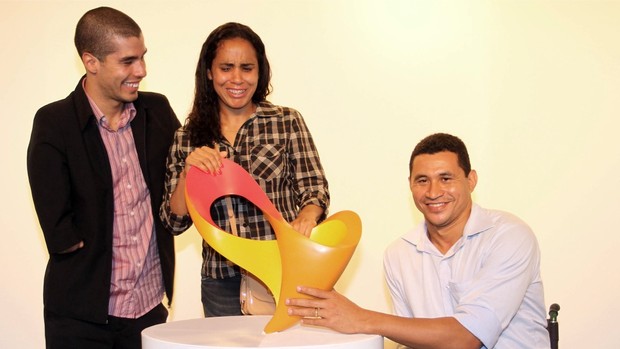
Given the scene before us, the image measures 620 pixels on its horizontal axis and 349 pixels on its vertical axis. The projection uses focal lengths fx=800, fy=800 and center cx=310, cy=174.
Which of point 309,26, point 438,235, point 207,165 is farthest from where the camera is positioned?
point 309,26

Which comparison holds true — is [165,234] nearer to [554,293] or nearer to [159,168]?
[159,168]

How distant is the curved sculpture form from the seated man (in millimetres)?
48

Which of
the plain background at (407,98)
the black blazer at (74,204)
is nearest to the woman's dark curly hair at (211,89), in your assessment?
the black blazer at (74,204)

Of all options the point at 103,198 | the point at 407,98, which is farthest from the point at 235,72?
the point at 407,98

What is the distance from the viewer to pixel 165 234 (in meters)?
2.52

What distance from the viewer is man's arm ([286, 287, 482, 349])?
1.96 m

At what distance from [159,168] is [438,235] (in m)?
0.89

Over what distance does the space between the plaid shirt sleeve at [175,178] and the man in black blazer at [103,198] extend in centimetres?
7

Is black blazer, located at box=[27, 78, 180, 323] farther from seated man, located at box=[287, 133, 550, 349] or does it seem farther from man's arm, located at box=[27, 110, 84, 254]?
seated man, located at box=[287, 133, 550, 349]

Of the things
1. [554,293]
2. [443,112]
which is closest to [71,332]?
[443,112]

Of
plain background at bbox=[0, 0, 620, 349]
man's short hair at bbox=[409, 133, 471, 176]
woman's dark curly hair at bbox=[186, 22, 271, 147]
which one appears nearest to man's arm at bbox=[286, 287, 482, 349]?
man's short hair at bbox=[409, 133, 471, 176]

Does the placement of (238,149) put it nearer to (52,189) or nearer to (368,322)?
(52,189)

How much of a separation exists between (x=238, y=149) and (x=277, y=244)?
0.42 m

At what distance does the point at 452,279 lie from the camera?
2.27 metres
